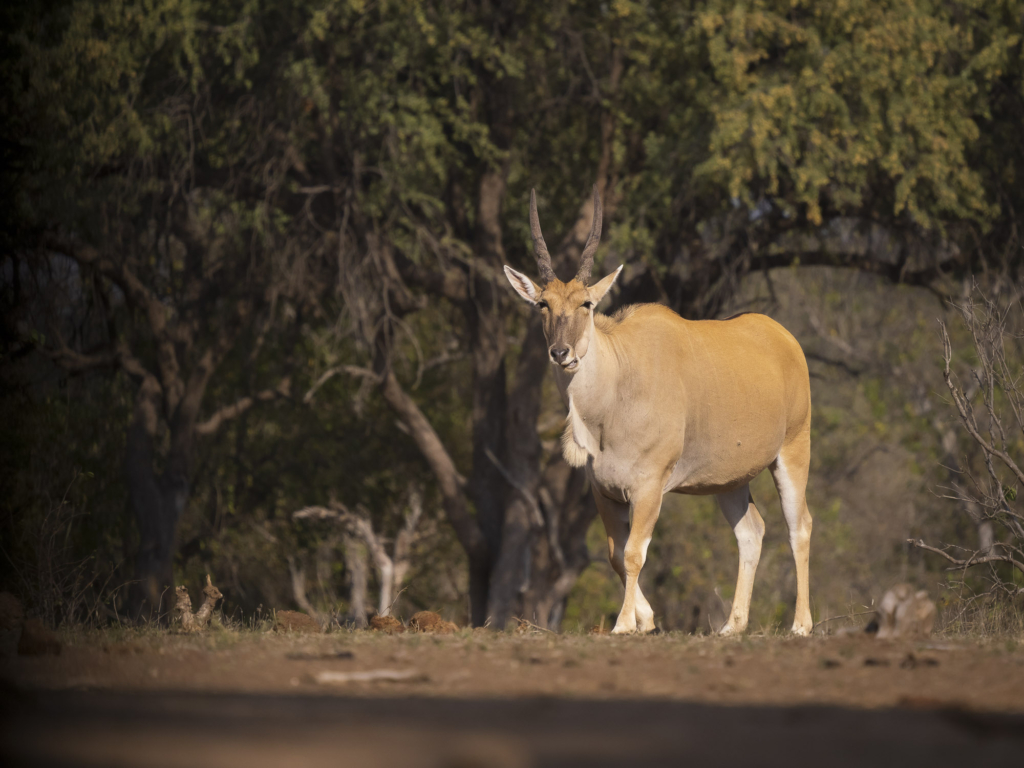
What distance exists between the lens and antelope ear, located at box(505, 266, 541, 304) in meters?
8.77

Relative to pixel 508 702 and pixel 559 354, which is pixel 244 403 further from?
pixel 508 702

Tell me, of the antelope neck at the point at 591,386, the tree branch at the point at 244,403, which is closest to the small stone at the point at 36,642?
the antelope neck at the point at 591,386

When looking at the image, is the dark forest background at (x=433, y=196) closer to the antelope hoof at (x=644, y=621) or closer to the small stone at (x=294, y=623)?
the small stone at (x=294, y=623)

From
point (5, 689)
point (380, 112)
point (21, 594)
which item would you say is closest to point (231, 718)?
point (5, 689)

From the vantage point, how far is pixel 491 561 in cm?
1738

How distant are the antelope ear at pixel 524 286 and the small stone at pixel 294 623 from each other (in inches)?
105

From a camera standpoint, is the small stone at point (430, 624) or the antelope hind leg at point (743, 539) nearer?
the small stone at point (430, 624)

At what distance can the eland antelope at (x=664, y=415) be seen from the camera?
27.5ft

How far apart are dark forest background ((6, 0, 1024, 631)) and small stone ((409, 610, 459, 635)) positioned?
5.17m

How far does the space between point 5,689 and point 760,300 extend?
13760mm

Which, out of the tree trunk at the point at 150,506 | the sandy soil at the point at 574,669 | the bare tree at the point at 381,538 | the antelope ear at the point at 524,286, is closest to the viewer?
the sandy soil at the point at 574,669

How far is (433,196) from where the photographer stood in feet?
57.1

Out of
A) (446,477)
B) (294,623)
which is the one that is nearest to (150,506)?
(446,477)

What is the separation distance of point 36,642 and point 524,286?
165 inches
